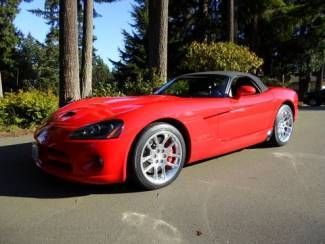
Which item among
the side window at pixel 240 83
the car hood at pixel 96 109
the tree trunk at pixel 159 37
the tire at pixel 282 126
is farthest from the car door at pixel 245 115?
the tree trunk at pixel 159 37

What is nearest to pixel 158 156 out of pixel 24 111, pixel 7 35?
pixel 24 111

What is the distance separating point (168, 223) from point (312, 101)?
2824cm

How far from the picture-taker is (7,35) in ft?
121

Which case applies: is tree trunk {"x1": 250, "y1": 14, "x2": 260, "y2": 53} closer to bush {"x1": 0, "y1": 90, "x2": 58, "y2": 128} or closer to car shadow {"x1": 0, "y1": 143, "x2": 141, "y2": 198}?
bush {"x1": 0, "y1": 90, "x2": 58, "y2": 128}

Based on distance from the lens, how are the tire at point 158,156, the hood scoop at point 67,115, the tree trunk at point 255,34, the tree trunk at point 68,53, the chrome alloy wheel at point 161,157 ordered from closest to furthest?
the tire at point 158,156
the chrome alloy wheel at point 161,157
the hood scoop at point 67,115
the tree trunk at point 68,53
the tree trunk at point 255,34

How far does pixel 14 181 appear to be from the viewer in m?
5.10

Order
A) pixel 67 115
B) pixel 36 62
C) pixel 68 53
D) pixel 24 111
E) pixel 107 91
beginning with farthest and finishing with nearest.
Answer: pixel 36 62, pixel 107 91, pixel 68 53, pixel 24 111, pixel 67 115

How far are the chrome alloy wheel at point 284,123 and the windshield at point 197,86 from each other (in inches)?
50.9

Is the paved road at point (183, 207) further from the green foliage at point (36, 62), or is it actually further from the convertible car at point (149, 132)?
Answer: the green foliage at point (36, 62)

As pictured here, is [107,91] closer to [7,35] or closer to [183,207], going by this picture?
[183,207]

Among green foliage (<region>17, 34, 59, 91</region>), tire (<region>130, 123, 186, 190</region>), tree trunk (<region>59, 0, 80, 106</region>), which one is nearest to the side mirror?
tire (<region>130, 123, 186, 190</region>)

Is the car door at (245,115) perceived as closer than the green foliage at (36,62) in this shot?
Yes

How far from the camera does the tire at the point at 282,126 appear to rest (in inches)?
271

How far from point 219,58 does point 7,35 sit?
24.5 m
